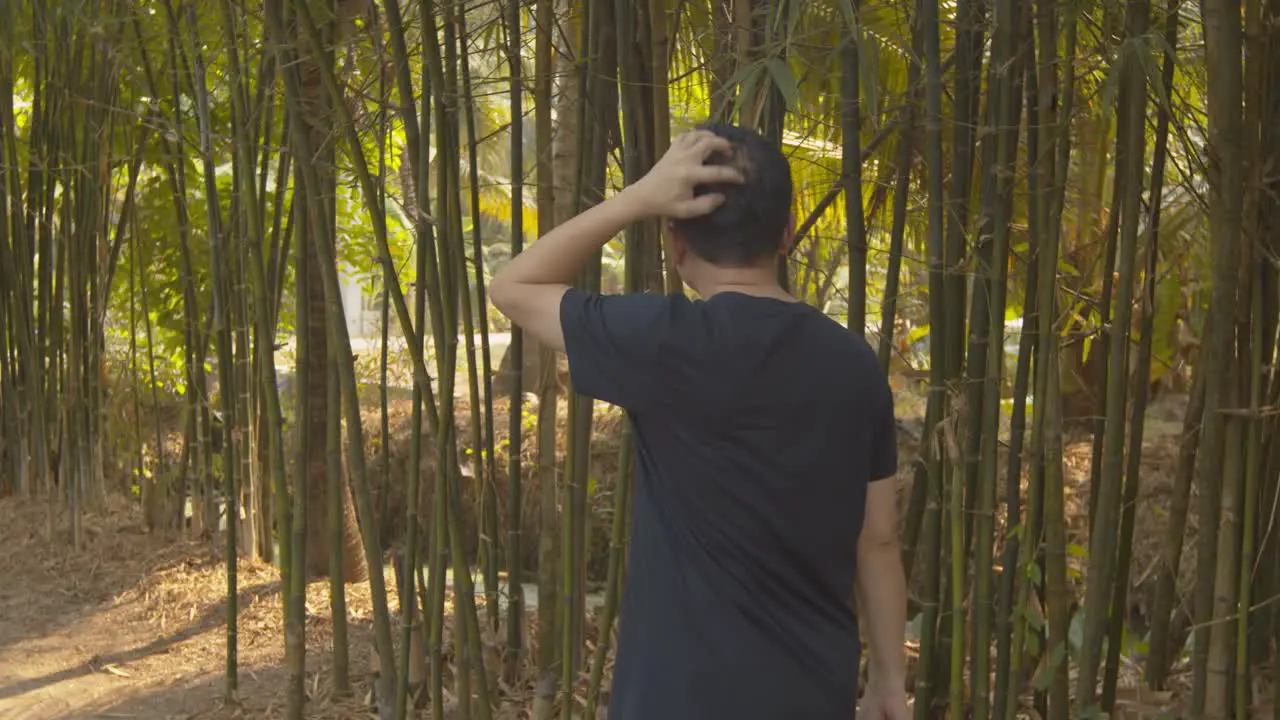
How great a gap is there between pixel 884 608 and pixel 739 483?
23cm

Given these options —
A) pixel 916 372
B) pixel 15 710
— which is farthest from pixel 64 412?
pixel 916 372

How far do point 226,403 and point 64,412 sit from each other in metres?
1.91

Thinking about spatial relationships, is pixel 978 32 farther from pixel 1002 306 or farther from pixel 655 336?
pixel 655 336

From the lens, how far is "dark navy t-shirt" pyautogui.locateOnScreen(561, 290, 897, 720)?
1.25 metres

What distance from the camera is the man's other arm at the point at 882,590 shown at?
1.38 meters

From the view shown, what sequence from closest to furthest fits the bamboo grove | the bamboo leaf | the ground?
1. the bamboo leaf
2. the bamboo grove
3. the ground

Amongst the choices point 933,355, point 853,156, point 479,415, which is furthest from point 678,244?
point 479,415

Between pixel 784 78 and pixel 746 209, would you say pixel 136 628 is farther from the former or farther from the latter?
pixel 746 209

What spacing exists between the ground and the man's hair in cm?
154

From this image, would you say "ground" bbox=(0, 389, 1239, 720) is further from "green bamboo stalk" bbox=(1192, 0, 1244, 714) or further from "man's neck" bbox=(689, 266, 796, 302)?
"man's neck" bbox=(689, 266, 796, 302)

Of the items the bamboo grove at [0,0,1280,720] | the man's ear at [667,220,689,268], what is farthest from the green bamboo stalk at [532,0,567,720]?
the man's ear at [667,220,689,268]

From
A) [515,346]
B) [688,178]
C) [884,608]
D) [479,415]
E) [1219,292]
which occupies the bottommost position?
[884,608]

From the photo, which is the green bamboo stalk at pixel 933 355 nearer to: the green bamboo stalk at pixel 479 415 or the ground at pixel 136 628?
the ground at pixel 136 628

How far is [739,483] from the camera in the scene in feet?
4.18
